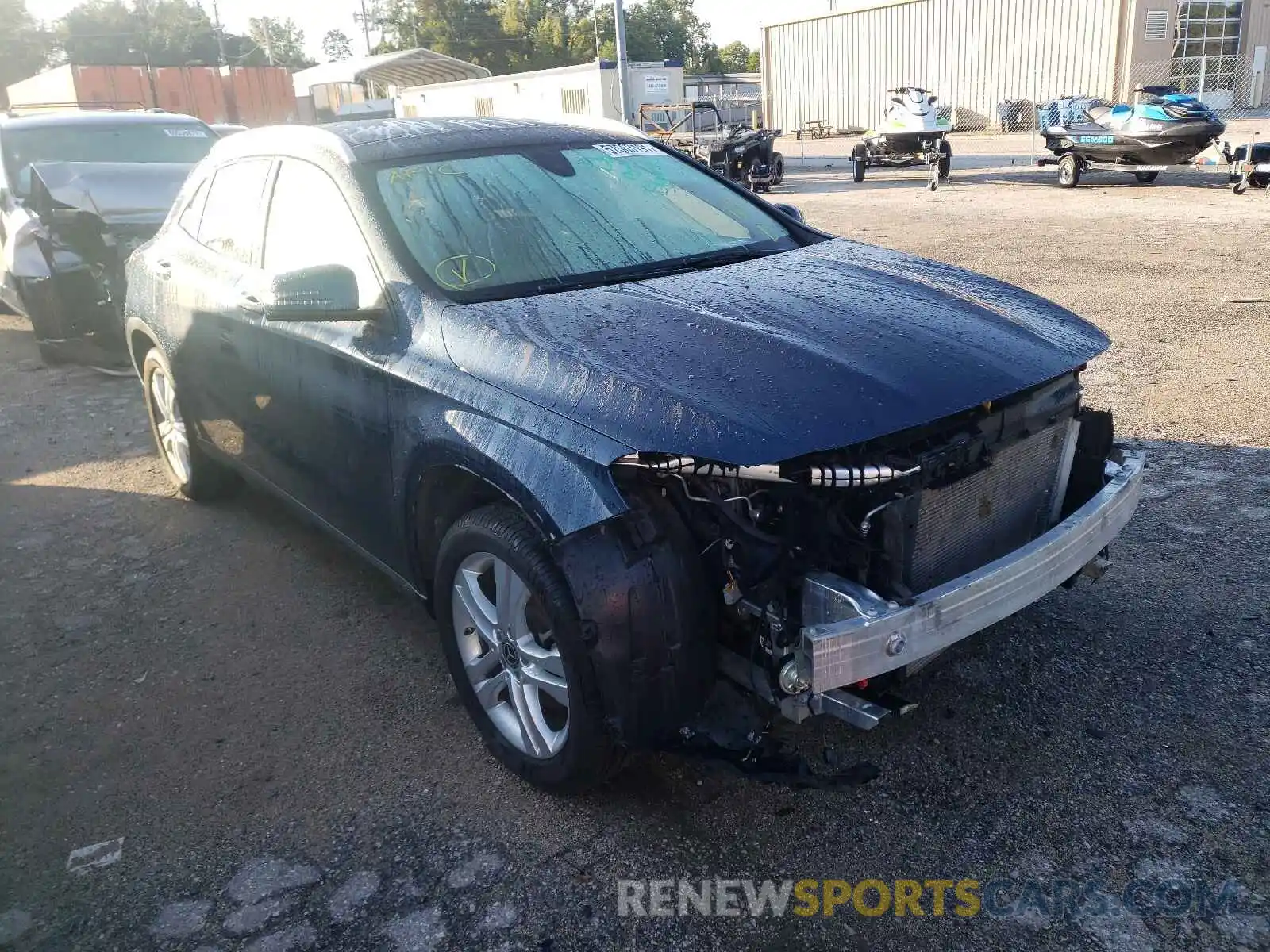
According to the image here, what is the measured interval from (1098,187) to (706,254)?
51.3ft

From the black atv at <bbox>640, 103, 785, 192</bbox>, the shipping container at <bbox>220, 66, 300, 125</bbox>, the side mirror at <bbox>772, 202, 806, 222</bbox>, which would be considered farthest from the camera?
A: the shipping container at <bbox>220, 66, 300, 125</bbox>

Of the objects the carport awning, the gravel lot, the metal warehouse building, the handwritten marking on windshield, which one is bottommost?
the gravel lot

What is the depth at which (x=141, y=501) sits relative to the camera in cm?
551

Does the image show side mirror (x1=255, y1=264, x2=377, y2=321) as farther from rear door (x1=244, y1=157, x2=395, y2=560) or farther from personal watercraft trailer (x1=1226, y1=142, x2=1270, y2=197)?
personal watercraft trailer (x1=1226, y1=142, x2=1270, y2=197)

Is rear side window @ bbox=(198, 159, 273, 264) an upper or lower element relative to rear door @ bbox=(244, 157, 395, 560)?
upper

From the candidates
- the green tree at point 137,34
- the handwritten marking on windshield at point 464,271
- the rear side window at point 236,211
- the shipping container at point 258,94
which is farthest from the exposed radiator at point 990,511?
the green tree at point 137,34

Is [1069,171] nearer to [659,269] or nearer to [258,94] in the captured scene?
[659,269]

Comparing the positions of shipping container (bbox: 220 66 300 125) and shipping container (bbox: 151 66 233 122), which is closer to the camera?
shipping container (bbox: 151 66 233 122)

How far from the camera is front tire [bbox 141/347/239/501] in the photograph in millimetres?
5141

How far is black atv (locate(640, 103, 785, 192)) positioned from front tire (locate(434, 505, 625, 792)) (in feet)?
50.9

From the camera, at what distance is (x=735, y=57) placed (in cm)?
7194

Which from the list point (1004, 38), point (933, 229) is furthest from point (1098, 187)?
point (1004, 38)

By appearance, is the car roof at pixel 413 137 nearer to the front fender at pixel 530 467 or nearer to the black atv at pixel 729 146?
the front fender at pixel 530 467

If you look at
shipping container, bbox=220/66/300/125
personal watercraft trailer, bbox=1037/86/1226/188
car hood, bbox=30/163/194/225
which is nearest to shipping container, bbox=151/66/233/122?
shipping container, bbox=220/66/300/125
